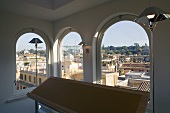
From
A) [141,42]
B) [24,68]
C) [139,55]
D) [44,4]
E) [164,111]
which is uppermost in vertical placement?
[44,4]

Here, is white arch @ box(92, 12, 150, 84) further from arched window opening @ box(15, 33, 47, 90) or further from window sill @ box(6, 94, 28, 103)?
window sill @ box(6, 94, 28, 103)

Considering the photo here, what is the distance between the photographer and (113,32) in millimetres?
3074

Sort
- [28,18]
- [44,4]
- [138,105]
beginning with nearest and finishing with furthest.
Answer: [138,105]
[44,4]
[28,18]

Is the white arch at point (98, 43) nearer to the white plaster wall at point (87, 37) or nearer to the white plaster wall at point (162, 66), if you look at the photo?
the white plaster wall at point (87, 37)

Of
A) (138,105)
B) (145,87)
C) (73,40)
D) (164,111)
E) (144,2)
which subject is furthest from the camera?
(73,40)

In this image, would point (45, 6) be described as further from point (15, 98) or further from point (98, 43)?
point (15, 98)

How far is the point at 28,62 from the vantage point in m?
3.98

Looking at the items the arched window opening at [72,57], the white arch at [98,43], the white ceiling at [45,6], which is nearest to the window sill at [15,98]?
the arched window opening at [72,57]

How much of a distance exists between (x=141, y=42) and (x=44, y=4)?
2.23 meters

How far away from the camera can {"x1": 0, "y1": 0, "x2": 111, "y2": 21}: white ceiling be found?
2756mm

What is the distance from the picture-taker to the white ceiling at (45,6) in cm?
276

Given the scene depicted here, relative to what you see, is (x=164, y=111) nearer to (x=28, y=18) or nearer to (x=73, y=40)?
(x=73, y=40)

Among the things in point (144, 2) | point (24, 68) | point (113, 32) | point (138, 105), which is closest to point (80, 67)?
point (113, 32)

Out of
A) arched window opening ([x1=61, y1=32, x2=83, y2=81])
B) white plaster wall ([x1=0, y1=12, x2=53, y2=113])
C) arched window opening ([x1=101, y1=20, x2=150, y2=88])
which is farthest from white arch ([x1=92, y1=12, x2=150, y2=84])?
white plaster wall ([x1=0, y1=12, x2=53, y2=113])
